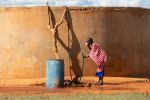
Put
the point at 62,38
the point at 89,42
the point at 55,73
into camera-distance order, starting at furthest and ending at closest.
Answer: the point at 62,38, the point at 89,42, the point at 55,73

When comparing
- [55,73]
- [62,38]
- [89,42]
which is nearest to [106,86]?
[89,42]

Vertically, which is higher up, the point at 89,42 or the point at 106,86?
the point at 89,42

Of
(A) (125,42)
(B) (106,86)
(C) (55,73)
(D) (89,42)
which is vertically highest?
(A) (125,42)

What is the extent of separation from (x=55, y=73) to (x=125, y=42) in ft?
9.77

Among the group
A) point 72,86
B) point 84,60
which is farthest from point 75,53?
point 72,86

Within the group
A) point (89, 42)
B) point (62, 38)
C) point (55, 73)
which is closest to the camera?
point (55, 73)

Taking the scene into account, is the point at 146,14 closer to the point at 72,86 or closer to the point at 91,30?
the point at 91,30

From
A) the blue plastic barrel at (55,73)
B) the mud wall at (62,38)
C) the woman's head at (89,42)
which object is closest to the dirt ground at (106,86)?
the blue plastic barrel at (55,73)

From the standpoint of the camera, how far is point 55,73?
1304 cm

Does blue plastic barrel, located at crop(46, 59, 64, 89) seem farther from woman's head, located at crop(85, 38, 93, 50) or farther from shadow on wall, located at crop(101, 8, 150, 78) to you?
shadow on wall, located at crop(101, 8, 150, 78)

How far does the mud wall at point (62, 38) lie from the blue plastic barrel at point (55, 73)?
1251 mm

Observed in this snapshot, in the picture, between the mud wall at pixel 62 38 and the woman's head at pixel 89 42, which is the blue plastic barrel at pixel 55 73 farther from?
the mud wall at pixel 62 38

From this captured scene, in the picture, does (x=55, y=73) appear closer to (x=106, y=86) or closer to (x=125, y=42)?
(x=106, y=86)

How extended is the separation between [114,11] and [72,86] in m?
2.82
